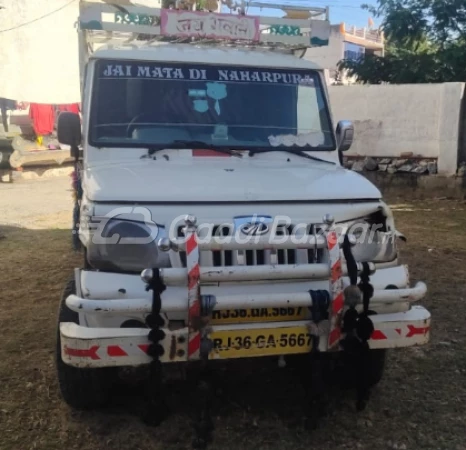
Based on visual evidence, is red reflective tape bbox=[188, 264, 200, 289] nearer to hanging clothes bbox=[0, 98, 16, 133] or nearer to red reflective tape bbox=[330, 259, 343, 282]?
red reflective tape bbox=[330, 259, 343, 282]

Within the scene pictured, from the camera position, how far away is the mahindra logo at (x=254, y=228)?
2.85m

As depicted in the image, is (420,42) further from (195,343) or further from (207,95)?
(195,343)

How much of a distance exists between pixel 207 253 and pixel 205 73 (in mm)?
1745

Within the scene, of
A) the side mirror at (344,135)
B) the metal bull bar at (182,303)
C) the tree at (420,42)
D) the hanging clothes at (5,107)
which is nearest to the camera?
the metal bull bar at (182,303)

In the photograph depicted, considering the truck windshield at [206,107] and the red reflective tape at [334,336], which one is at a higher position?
the truck windshield at [206,107]

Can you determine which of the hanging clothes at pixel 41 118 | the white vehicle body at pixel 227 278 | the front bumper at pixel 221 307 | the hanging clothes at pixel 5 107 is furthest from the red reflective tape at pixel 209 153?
the hanging clothes at pixel 41 118

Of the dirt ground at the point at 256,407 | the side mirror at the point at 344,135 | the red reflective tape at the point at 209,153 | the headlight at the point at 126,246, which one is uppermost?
the side mirror at the point at 344,135

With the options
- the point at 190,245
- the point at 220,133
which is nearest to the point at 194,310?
the point at 190,245

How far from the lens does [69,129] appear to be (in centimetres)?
407

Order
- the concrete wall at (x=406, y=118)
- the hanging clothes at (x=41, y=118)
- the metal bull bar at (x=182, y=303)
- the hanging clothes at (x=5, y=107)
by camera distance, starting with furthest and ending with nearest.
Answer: the hanging clothes at (x=41, y=118) < the hanging clothes at (x=5, y=107) < the concrete wall at (x=406, y=118) < the metal bull bar at (x=182, y=303)

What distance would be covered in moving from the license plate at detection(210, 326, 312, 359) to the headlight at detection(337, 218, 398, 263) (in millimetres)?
536

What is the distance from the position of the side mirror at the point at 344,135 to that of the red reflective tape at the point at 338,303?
5.50 ft

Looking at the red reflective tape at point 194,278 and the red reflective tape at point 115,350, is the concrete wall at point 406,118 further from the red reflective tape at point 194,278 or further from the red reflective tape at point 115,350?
the red reflective tape at point 115,350

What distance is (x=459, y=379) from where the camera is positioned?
373cm
